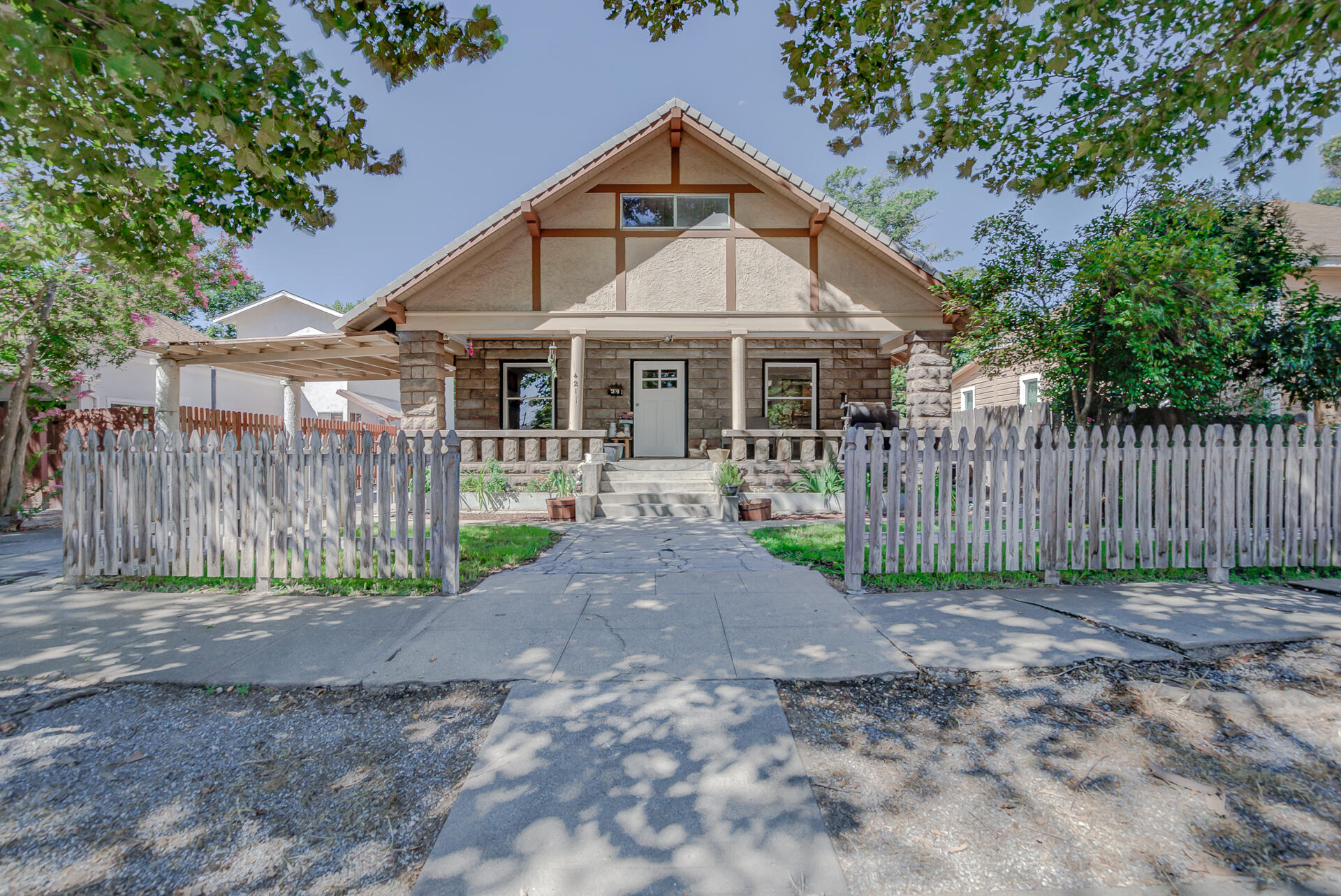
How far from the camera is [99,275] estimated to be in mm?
8680

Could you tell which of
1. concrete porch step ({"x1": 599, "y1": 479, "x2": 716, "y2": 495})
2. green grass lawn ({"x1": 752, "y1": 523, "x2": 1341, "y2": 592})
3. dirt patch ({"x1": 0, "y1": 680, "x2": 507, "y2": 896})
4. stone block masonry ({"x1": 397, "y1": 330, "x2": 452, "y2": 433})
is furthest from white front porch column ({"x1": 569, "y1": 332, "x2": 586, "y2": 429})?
dirt patch ({"x1": 0, "y1": 680, "x2": 507, "y2": 896})

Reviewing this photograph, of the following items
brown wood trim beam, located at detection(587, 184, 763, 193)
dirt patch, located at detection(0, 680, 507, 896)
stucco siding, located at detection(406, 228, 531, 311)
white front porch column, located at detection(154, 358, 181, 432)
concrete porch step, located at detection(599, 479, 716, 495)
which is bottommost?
dirt patch, located at detection(0, 680, 507, 896)

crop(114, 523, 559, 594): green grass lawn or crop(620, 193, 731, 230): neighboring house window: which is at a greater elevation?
crop(620, 193, 731, 230): neighboring house window

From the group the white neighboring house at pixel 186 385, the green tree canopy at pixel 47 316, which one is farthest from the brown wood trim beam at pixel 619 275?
the white neighboring house at pixel 186 385

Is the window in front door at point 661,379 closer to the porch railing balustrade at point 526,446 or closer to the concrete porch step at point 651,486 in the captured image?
the porch railing balustrade at point 526,446

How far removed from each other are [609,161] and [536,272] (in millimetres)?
2582

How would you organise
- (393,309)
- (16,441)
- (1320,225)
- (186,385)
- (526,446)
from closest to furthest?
(16,441), (393,309), (526,446), (1320,225), (186,385)

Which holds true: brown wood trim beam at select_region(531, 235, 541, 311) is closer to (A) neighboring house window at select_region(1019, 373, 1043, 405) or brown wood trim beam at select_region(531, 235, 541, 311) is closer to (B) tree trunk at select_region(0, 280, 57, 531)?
(B) tree trunk at select_region(0, 280, 57, 531)

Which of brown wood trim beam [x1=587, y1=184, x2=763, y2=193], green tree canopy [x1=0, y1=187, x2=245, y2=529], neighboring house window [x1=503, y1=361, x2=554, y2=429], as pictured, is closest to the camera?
green tree canopy [x1=0, y1=187, x2=245, y2=529]

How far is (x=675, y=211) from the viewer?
11.2 m

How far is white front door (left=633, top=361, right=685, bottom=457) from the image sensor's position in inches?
549

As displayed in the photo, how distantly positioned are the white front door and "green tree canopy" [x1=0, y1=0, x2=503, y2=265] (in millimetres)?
8906

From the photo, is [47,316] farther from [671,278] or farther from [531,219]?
[671,278]

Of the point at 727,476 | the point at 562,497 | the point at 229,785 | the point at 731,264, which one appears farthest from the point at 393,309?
the point at 229,785
